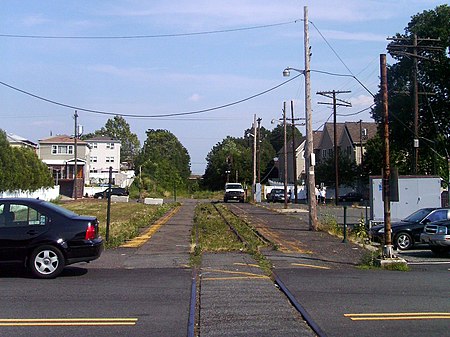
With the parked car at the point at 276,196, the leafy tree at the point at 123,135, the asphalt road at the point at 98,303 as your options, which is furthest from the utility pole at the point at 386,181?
the leafy tree at the point at 123,135

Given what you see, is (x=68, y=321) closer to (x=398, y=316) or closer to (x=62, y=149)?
(x=398, y=316)

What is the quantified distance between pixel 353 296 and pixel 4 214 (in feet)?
22.6

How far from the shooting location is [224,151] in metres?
113

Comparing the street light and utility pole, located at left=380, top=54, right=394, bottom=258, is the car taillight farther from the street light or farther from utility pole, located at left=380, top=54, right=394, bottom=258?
the street light

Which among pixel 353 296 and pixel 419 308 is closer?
pixel 419 308

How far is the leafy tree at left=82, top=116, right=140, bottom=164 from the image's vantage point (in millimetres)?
138125

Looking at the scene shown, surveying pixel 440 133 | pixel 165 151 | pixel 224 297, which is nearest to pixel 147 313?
pixel 224 297

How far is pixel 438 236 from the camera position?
56.7 ft

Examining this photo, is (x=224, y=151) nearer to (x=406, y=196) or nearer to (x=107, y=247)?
(x=406, y=196)

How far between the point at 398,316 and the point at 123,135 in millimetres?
136181

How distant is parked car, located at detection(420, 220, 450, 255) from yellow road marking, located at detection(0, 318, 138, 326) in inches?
443

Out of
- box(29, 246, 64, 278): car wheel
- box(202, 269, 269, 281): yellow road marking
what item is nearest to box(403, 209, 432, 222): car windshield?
box(202, 269, 269, 281): yellow road marking

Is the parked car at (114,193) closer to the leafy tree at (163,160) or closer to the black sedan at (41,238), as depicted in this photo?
the leafy tree at (163,160)

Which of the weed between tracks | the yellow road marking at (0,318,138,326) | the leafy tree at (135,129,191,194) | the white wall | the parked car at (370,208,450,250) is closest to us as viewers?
the yellow road marking at (0,318,138,326)
